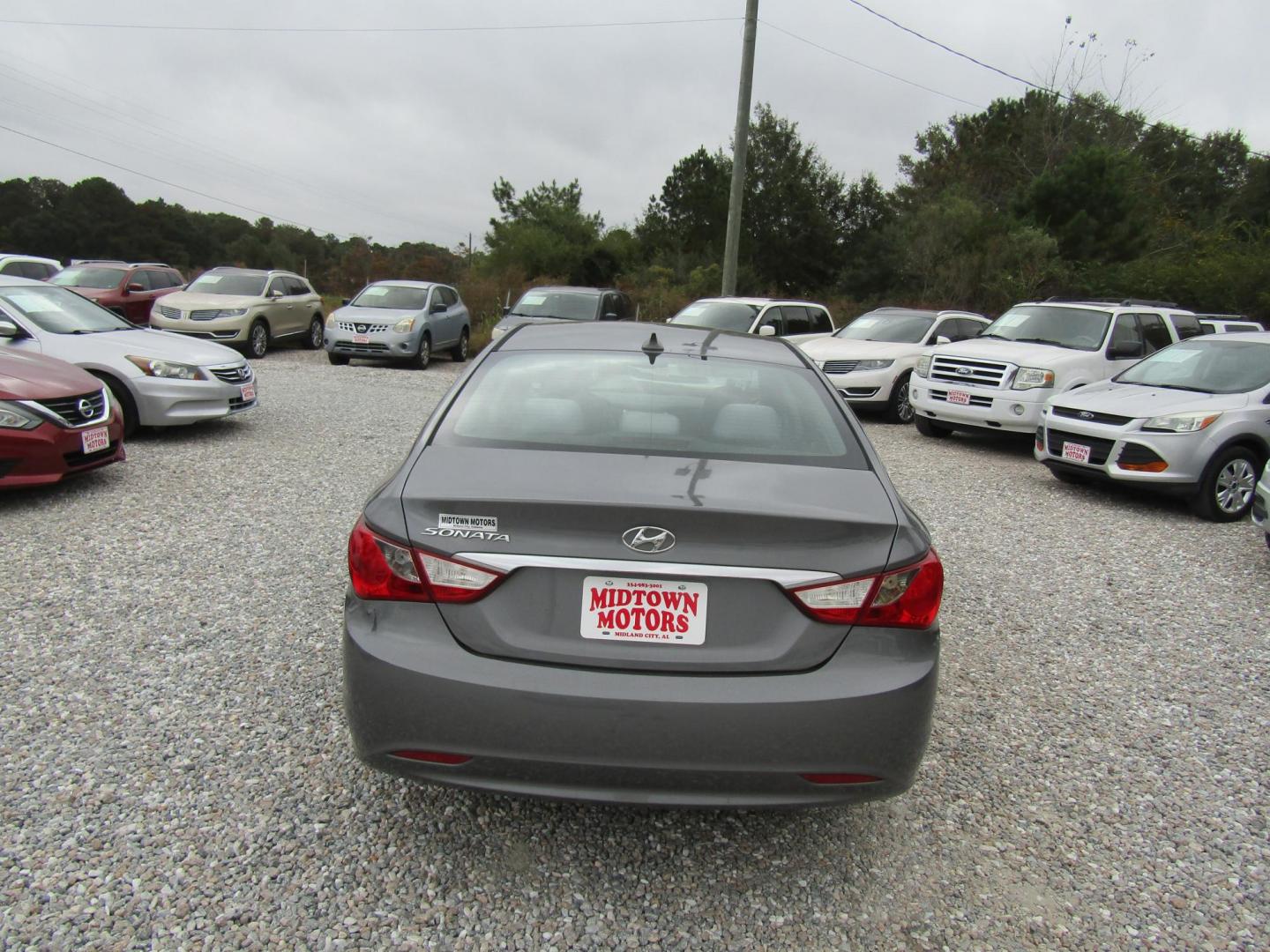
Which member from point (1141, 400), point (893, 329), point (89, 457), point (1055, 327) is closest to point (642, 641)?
point (89, 457)

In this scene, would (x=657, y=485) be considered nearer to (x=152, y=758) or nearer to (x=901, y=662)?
(x=901, y=662)

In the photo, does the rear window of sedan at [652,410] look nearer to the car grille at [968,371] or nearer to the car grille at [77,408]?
the car grille at [77,408]

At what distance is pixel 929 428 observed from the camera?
12.3 meters

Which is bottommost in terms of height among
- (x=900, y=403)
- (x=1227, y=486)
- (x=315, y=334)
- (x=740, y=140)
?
(x=315, y=334)

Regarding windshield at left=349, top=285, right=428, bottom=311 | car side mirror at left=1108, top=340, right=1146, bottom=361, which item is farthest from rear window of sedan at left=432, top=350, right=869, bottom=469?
windshield at left=349, top=285, right=428, bottom=311

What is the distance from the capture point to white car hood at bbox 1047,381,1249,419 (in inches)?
318

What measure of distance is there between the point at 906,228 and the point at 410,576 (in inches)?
1294

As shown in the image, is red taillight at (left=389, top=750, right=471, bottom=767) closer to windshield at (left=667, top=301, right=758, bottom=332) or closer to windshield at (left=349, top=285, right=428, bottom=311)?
windshield at (left=667, top=301, right=758, bottom=332)

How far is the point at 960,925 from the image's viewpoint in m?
2.54

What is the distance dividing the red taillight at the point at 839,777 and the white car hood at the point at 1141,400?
7.06 m

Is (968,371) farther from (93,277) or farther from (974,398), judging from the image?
(93,277)

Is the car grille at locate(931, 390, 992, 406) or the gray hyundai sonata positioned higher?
the gray hyundai sonata

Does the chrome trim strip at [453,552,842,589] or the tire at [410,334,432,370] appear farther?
the tire at [410,334,432,370]

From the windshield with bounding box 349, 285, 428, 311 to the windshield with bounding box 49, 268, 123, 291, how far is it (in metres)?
4.69
